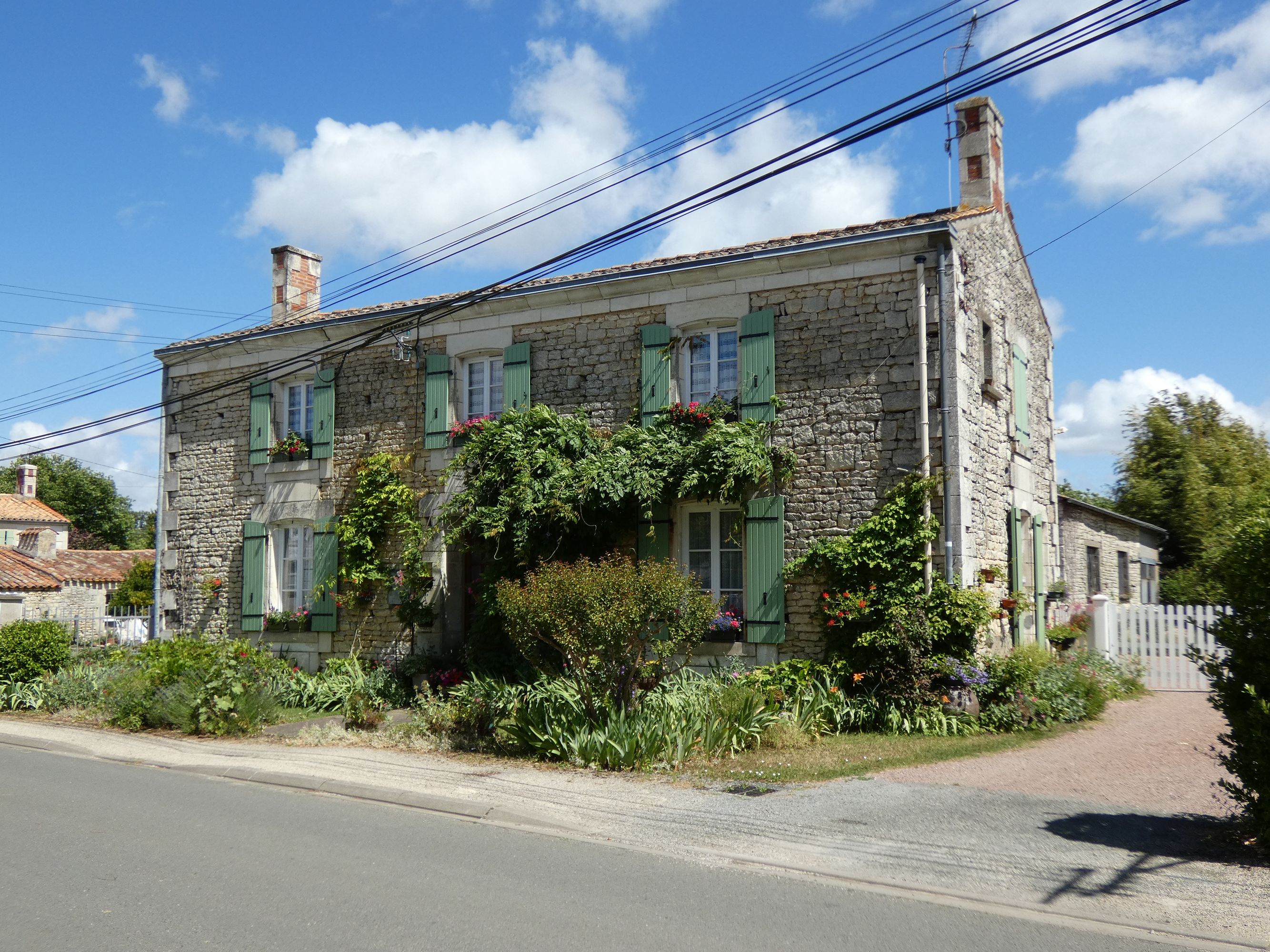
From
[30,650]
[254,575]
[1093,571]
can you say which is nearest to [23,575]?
[30,650]

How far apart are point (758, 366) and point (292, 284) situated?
9531 mm

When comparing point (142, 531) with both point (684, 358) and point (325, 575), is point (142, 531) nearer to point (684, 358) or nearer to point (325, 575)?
point (325, 575)

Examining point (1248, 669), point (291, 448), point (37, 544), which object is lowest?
point (1248, 669)

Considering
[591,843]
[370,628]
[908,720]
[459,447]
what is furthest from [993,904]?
[370,628]

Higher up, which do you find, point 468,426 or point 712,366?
point 712,366

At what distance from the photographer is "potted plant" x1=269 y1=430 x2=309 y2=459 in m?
16.2

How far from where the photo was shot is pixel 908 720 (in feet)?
36.0

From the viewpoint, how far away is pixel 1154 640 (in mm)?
14242

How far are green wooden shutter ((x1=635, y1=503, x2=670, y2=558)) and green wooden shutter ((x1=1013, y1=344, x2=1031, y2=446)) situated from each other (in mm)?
5085

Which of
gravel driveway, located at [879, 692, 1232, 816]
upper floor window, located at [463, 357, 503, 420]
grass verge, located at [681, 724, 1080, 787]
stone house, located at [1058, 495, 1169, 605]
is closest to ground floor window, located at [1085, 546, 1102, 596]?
stone house, located at [1058, 495, 1169, 605]

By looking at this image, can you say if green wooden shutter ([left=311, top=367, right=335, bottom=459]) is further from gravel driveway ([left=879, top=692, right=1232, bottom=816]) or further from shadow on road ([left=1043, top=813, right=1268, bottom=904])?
shadow on road ([left=1043, top=813, right=1268, bottom=904])

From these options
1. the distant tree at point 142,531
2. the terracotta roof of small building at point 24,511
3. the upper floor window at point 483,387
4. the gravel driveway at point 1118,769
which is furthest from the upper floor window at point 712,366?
the distant tree at point 142,531

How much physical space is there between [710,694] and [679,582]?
1.63m

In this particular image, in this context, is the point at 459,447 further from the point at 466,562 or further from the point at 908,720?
the point at 908,720
